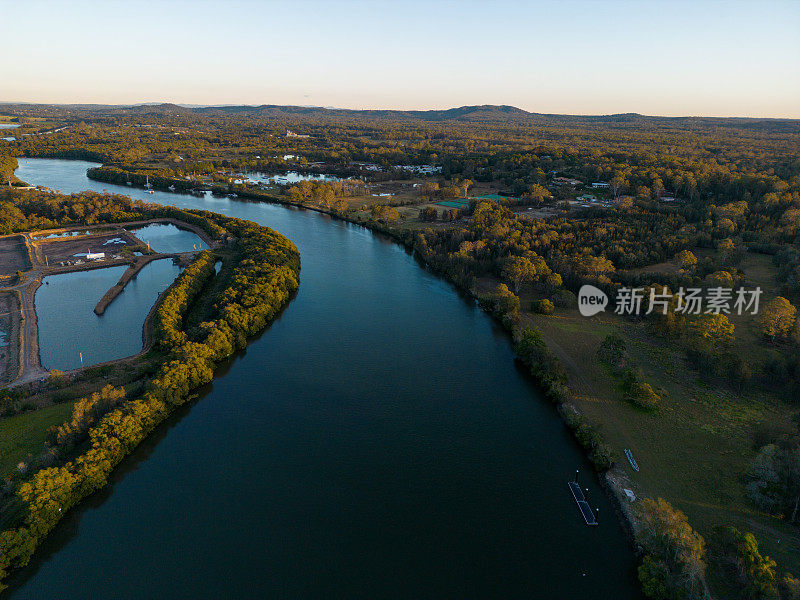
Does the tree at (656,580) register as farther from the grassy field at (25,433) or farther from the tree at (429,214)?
the tree at (429,214)

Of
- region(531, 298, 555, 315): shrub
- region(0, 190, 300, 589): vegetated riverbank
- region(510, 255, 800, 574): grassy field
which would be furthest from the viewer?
region(531, 298, 555, 315): shrub

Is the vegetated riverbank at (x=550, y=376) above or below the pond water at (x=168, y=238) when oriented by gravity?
below

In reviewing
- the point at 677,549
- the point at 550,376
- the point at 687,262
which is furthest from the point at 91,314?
the point at 687,262

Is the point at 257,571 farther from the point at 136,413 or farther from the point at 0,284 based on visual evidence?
the point at 0,284

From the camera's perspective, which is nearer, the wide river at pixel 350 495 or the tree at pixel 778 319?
the wide river at pixel 350 495

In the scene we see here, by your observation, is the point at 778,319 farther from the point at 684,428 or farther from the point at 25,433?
the point at 25,433

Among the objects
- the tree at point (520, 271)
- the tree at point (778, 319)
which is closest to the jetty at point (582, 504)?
the tree at point (778, 319)

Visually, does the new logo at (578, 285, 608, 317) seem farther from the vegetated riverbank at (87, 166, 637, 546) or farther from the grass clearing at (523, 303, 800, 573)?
the vegetated riverbank at (87, 166, 637, 546)

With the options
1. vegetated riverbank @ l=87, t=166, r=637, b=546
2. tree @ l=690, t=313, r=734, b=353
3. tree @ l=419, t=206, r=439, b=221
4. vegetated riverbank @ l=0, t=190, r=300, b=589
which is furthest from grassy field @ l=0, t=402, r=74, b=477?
tree @ l=419, t=206, r=439, b=221
